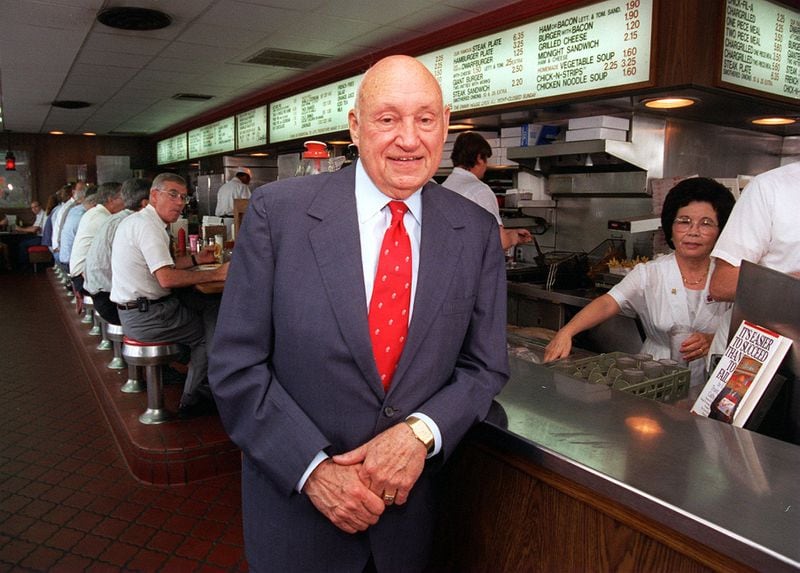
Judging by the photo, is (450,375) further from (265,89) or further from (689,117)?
(265,89)

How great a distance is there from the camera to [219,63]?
609cm

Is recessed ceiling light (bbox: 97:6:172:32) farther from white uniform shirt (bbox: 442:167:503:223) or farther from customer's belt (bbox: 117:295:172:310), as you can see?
white uniform shirt (bbox: 442:167:503:223)

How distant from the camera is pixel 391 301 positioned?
134 centimetres

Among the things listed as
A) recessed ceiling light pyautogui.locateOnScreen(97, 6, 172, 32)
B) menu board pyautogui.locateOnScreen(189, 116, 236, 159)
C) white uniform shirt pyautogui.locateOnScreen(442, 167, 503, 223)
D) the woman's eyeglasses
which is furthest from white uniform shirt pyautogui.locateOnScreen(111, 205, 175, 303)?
menu board pyautogui.locateOnScreen(189, 116, 236, 159)

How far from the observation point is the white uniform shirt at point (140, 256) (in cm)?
368

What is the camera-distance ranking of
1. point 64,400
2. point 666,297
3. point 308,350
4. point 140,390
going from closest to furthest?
point 308,350 → point 666,297 → point 140,390 → point 64,400

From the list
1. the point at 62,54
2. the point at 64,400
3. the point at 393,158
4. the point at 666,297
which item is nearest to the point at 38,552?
the point at 64,400

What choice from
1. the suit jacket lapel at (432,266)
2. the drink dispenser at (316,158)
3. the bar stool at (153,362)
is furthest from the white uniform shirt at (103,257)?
the suit jacket lapel at (432,266)

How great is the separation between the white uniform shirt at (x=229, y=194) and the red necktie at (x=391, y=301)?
26.1 feet

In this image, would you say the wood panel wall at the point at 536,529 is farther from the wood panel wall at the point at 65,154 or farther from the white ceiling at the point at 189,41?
the wood panel wall at the point at 65,154

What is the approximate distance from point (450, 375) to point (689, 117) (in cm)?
379

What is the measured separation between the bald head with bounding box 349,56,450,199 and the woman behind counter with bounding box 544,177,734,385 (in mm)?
1258

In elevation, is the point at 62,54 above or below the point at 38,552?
above

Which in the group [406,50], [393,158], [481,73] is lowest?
[393,158]
